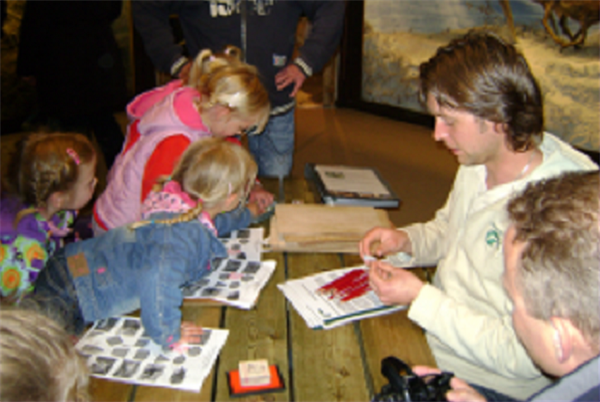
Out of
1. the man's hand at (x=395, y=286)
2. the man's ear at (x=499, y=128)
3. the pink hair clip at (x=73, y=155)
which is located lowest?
the man's hand at (x=395, y=286)

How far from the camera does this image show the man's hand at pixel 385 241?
1728mm

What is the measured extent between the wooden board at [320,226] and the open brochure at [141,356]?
517 mm

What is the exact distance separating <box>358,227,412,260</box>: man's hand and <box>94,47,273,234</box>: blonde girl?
1.73 feet

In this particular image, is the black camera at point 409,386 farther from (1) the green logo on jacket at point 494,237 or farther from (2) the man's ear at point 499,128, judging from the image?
(2) the man's ear at point 499,128

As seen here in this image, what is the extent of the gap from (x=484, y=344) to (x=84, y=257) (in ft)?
3.89

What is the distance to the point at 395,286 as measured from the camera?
4.56 ft

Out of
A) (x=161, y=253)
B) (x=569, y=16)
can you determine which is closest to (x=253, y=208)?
(x=161, y=253)

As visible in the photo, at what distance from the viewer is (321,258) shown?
5.71 ft

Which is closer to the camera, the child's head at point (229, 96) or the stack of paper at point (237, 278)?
the stack of paper at point (237, 278)

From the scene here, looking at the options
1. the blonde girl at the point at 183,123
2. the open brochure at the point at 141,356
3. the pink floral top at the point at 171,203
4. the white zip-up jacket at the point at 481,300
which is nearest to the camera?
the open brochure at the point at 141,356

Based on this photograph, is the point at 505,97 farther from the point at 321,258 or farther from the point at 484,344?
the point at 321,258

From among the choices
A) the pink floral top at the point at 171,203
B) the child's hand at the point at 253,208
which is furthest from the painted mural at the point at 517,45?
the pink floral top at the point at 171,203

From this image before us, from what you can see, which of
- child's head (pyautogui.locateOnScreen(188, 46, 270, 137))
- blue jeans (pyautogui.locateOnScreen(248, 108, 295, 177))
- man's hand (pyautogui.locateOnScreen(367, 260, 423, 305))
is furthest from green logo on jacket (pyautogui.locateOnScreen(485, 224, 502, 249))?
blue jeans (pyautogui.locateOnScreen(248, 108, 295, 177))

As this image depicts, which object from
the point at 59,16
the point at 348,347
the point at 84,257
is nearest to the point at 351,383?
the point at 348,347
